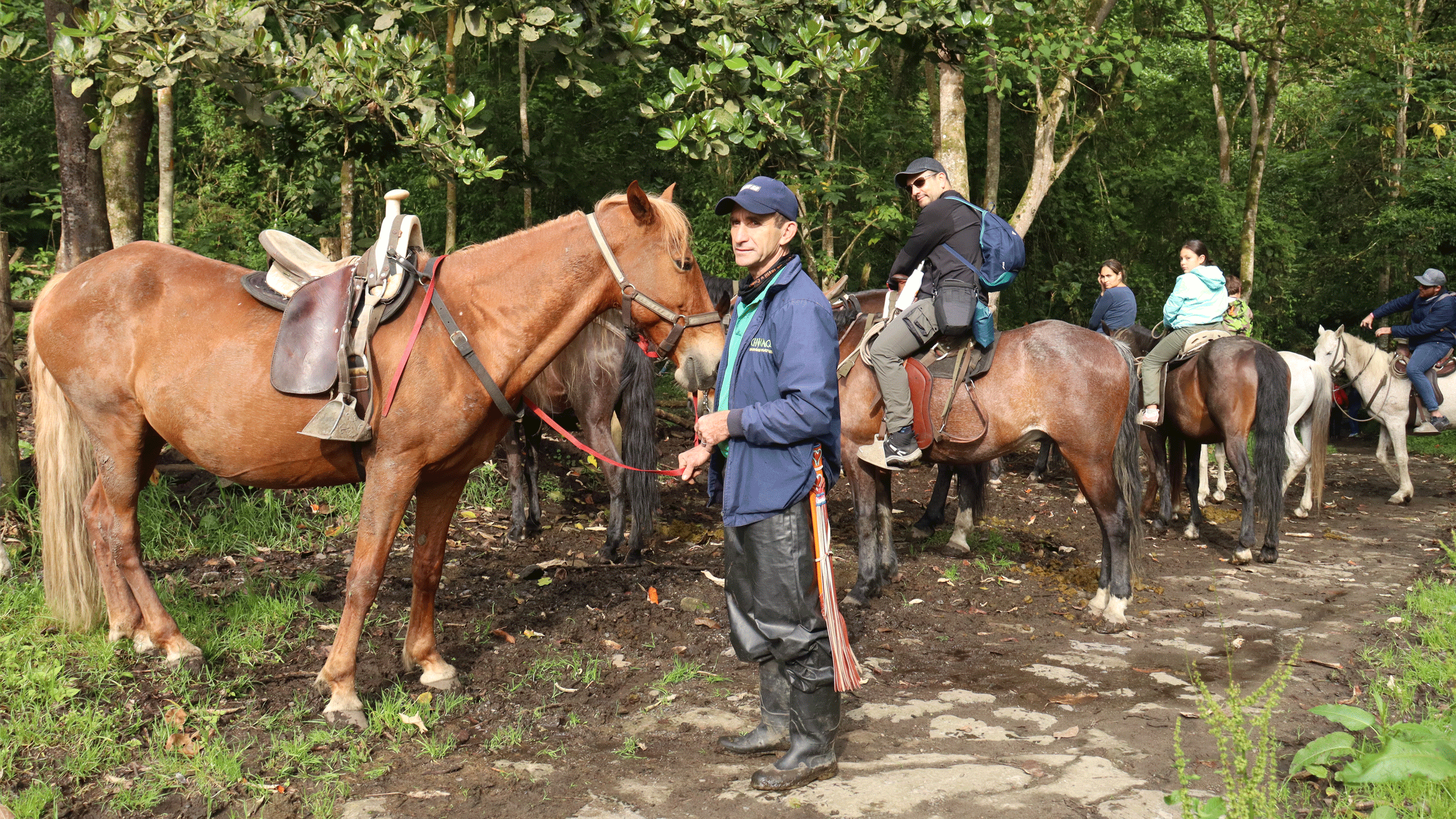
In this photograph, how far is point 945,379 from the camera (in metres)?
6.48

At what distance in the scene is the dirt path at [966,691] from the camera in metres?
3.45

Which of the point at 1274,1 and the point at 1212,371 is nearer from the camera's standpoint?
the point at 1212,371

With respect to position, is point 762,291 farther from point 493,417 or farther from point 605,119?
point 605,119

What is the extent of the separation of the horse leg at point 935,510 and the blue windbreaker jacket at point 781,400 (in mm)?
4907

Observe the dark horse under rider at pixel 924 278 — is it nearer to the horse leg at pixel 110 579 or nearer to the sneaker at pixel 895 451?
the sneaker at pixel 895 451

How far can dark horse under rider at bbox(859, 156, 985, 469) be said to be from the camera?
20.2ft

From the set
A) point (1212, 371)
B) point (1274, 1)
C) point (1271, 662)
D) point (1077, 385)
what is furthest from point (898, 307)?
point (1274, 1)

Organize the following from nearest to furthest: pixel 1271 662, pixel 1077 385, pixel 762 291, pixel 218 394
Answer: pixel 762 291
pixel 218 394
pixel 1271 662
pixel 1077 385

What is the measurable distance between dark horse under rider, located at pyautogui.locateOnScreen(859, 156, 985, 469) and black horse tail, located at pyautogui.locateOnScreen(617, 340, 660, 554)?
1.68m

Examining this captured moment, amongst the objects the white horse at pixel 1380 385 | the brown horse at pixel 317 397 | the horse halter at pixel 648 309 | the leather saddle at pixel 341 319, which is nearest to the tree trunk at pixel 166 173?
the brown horse at pixel 317 397

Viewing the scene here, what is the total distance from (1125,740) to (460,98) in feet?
15.7

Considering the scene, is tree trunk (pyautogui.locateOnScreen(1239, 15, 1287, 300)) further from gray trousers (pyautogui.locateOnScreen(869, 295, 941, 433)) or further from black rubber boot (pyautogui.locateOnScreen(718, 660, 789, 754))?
black rubber boot (pyautogui.locateOnScreen(718, 660, 789, 754))

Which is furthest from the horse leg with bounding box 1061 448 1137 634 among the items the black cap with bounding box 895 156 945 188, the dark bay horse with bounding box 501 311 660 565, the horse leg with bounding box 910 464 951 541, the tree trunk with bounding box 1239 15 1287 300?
the tree trunk with bounding box 1239 15 1287 300

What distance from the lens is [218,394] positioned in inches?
156
